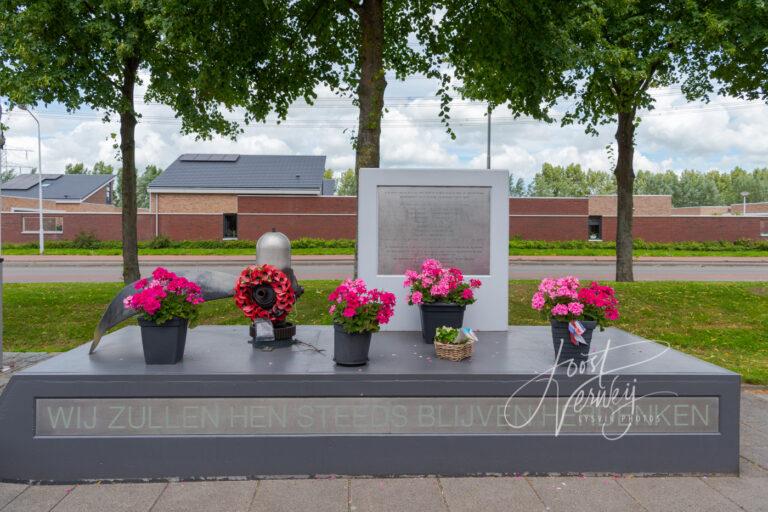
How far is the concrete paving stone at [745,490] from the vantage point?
3730 mm

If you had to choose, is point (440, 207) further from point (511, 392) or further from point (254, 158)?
point (254, 158)

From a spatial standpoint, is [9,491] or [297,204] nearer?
[9,491]

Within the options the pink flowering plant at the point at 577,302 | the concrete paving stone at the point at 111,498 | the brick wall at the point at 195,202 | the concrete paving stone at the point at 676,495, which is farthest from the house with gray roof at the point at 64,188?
the concrete paving stone at the point at 676,495

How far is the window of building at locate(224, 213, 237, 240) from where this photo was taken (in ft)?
132

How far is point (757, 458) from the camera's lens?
14.9ft

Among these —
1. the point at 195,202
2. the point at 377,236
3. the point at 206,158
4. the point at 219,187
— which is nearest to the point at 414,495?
the point at 377,236

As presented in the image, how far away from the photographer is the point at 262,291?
5203 millimetres

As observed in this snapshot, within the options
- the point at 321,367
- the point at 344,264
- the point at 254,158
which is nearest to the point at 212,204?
the point at 254,158

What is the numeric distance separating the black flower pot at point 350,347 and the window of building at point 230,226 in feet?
122

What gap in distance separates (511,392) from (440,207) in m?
2.62

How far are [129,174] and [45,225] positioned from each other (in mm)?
33836

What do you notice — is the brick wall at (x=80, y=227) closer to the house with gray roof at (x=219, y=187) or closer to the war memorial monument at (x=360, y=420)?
the house with gray roof at (x=219, y=187)

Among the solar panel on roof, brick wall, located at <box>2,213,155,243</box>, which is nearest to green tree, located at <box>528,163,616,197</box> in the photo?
the solar panel on roof

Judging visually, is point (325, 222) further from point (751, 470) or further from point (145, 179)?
point (145, 179)
